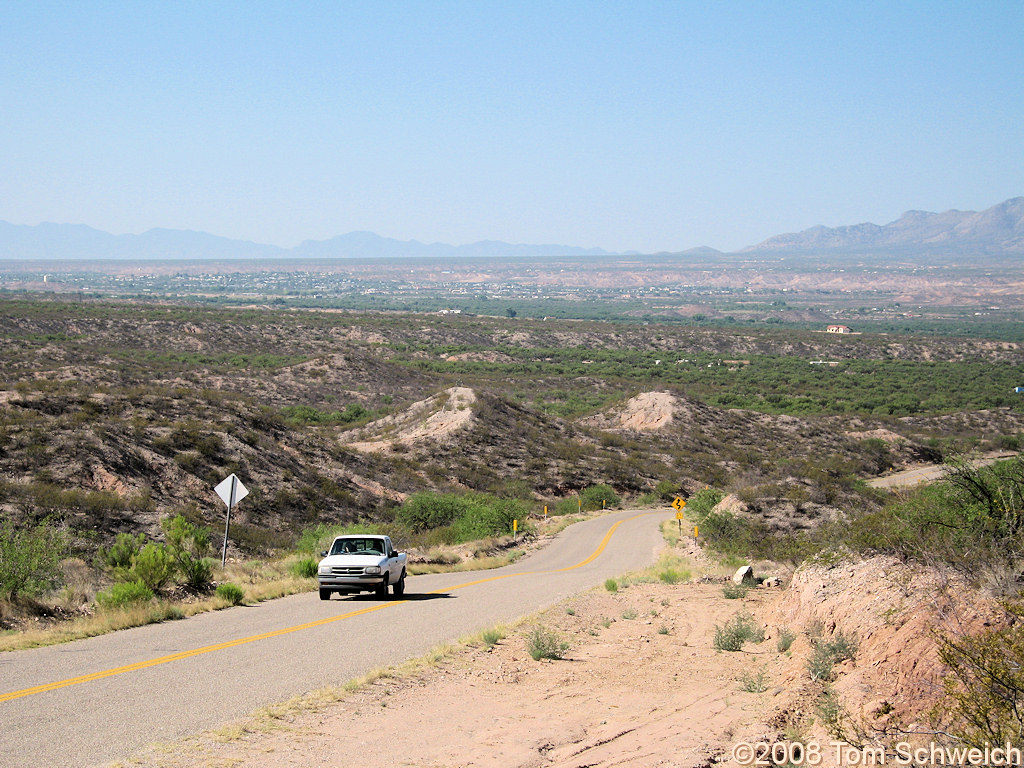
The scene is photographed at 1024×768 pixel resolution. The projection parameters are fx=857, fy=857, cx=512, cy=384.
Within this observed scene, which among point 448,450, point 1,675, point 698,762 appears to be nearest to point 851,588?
point 698,762

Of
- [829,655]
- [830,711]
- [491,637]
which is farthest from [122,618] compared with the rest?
[830,711]

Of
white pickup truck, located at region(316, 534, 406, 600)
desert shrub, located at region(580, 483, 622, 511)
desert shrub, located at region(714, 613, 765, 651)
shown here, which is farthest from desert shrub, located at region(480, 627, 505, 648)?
desert shrub, located at region(580, 483, 622, 511)

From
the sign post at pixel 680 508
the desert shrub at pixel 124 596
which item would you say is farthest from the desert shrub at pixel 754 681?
the sign post at pixel 680 508

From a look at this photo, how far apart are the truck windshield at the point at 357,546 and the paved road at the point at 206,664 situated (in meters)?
1.02

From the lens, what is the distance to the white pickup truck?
17406 mm

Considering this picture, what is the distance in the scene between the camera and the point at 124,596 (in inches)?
559

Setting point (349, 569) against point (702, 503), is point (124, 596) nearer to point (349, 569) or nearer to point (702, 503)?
point (349, 569)

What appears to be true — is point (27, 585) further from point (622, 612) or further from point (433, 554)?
point (433, 554)

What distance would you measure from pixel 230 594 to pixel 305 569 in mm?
3711

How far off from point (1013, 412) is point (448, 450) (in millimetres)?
51576

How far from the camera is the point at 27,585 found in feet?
45.7

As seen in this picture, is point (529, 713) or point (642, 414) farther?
point (642, 414)

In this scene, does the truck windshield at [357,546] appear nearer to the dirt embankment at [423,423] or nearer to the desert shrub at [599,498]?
the desert shrub at [599,498]

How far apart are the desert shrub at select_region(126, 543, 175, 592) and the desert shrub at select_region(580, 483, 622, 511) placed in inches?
1260
